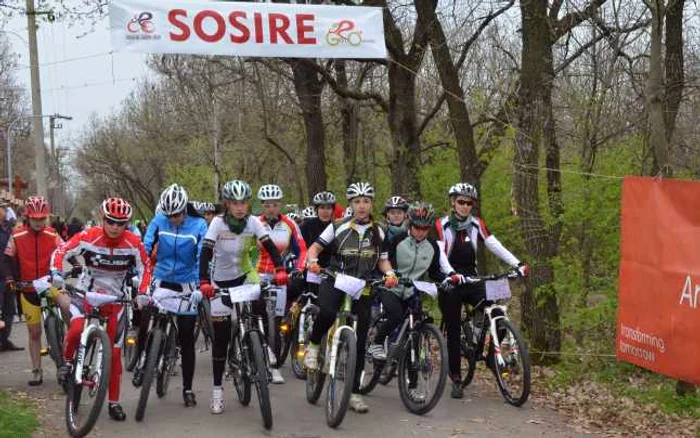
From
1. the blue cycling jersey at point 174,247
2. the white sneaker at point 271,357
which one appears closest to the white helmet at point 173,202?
the blue cycling jersey at point 174,247

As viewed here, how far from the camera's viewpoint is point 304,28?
1205 centimetres

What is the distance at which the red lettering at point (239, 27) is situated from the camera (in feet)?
38.4

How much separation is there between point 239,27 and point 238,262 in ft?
15.7

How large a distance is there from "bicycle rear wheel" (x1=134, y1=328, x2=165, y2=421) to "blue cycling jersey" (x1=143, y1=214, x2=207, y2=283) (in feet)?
1.85

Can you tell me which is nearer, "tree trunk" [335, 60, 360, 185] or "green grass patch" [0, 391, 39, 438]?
"green grass patch" [0, 391, 39, 438]

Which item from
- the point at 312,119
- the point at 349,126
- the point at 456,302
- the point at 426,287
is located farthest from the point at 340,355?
the point at 349,126

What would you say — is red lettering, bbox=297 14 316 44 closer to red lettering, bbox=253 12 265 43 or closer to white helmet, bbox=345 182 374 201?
red lettering, bbox=253 12 265 43

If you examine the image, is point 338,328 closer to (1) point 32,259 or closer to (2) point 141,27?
(1) point 32,259

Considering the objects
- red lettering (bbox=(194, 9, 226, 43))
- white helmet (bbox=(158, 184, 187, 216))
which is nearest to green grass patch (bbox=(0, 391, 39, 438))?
white helmet (bbox=(158, 184, 187, 216))

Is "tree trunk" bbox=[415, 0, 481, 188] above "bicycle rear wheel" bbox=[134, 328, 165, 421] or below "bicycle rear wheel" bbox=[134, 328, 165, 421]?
above

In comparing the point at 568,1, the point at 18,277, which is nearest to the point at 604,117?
the point at 568,1

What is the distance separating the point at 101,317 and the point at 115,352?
34 centimetres

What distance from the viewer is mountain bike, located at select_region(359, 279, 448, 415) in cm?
788

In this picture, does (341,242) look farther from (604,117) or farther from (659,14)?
(604,117)
